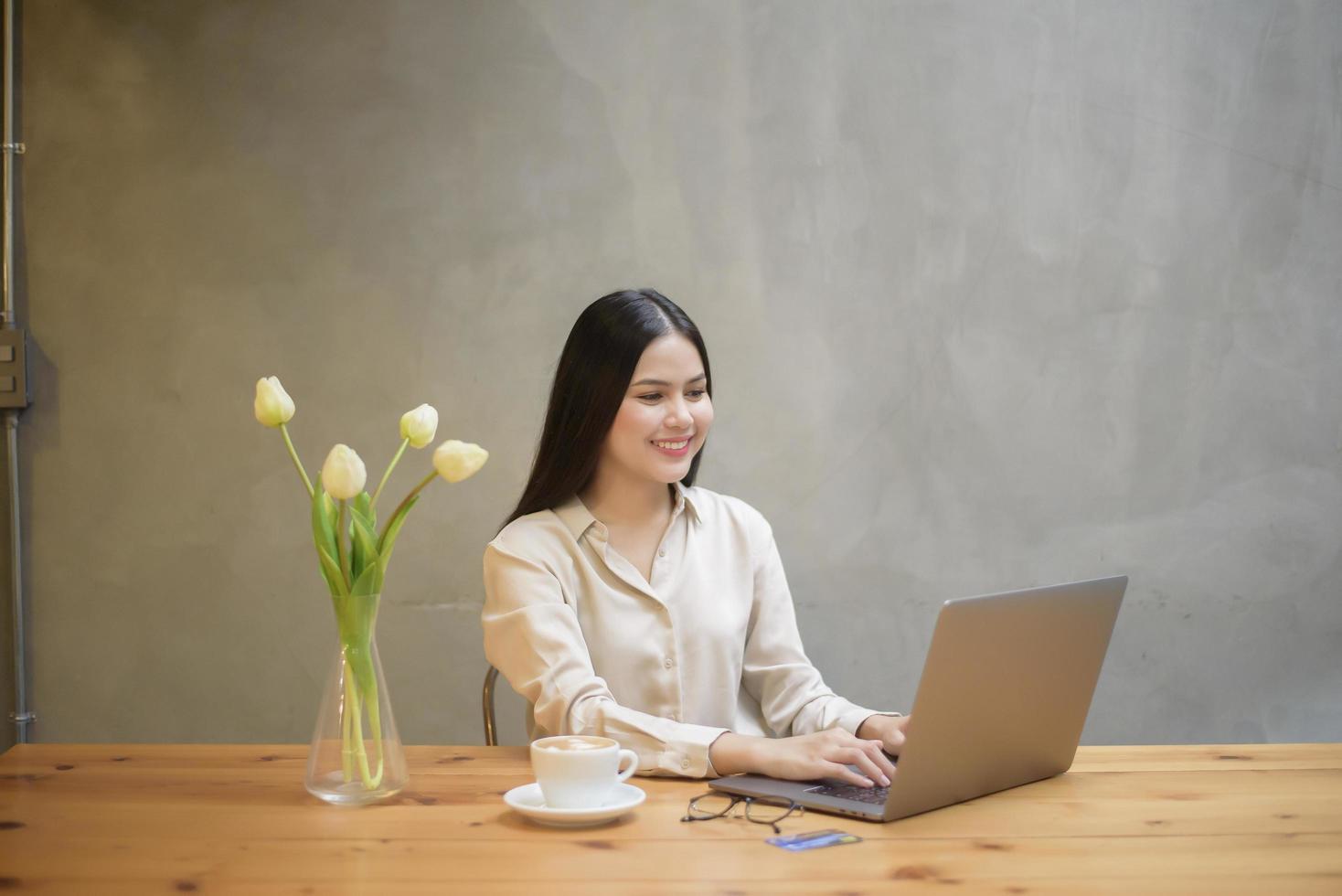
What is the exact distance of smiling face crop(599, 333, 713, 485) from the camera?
1.94 metres

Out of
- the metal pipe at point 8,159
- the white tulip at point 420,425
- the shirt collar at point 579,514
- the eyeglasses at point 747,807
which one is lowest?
the eyeglasses at point 747,807

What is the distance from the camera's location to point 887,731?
5.40 feet

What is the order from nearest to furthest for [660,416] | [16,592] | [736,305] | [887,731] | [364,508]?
[364,508]
[887,731]
[660,416]
[16,592]
[736,305]

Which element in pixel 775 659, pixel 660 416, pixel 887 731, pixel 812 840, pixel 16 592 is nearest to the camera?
pixel 812 840

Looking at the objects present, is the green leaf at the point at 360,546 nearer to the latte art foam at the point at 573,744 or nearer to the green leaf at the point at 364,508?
the green leaf at the point at 364,508

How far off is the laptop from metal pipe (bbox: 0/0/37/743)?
2.01 metres

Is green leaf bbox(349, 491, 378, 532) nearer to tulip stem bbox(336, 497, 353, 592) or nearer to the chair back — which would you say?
tulip stem bbox(336, 497, 353, 592)

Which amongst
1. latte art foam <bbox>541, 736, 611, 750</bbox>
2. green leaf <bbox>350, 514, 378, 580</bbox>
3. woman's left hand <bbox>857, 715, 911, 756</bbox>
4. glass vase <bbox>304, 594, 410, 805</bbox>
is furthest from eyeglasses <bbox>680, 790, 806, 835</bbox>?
green leaf <bbox>350, 514, 378, 580</bbox>

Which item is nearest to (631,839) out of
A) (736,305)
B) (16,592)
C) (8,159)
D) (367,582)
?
(367,582)

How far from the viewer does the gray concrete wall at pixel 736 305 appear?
110 inches

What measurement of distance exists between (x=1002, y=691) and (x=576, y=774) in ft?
1.63

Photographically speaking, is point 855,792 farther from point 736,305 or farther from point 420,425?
point 736,305

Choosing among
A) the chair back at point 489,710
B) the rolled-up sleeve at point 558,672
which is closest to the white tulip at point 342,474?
the rolled-up sleeve at point 558,672

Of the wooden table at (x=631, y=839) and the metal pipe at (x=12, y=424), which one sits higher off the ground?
the metal pipe at (x=12, y=424)
